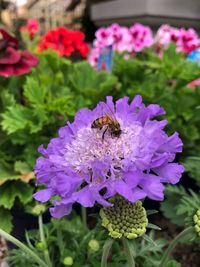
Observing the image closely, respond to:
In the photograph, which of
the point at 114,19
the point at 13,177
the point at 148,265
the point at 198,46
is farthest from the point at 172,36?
the point at 114,19

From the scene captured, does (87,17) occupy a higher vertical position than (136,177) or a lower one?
lower

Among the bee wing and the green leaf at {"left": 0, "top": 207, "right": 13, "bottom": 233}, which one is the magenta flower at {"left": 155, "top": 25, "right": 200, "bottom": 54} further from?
the bee wing

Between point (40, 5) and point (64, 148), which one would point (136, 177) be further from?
point (40, 5)

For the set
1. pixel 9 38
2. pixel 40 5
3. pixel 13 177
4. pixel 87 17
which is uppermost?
pixel 9 38

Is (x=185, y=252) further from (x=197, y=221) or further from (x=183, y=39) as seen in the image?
(x=183, y=39)

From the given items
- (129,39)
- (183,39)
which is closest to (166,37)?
(183,39)

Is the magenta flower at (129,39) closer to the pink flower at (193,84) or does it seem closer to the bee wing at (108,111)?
the pink flower at (193,84)

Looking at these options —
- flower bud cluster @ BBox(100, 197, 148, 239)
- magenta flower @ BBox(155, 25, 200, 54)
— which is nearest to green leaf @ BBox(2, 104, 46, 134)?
flower bud cluster @ BBox(100, 197, 148, 239)
